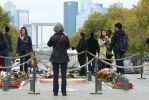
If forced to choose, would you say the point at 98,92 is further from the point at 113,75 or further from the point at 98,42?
the point at 98,42

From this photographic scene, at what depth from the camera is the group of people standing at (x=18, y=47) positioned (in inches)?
938

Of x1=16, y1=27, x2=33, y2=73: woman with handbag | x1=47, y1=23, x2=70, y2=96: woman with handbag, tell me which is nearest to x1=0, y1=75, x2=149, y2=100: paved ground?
x1=47, y1=23, x2=70, y2=96: woman with handbag

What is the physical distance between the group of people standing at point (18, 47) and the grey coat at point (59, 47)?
6182mm

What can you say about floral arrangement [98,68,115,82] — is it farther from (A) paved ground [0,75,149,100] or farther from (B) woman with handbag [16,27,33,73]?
(B) woman with handbag [16,27,33,73]

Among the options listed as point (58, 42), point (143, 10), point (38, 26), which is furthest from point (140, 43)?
point (38, 26)

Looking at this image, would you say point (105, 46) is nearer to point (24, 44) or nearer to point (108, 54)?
point (108, 54)

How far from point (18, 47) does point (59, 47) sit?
739 centimetres

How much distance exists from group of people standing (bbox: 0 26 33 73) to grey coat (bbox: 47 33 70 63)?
243 inches

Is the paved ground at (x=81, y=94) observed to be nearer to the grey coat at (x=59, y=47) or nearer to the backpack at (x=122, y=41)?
the grey coat at (x=59, y=47)

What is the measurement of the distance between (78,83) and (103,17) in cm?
10648

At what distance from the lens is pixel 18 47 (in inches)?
950

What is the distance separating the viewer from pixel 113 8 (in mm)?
121375

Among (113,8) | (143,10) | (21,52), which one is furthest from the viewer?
(113,8)

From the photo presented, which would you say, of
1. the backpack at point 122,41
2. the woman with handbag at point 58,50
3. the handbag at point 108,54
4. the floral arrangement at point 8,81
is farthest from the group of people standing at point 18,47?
the woman with handbag at point 58,50
